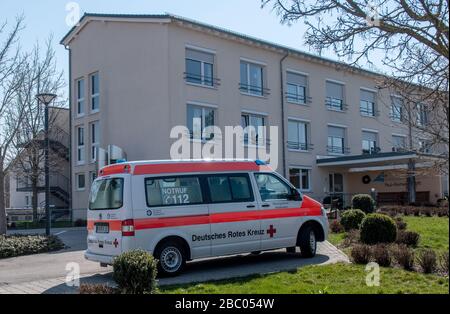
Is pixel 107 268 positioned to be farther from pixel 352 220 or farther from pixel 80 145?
pixel 80 145

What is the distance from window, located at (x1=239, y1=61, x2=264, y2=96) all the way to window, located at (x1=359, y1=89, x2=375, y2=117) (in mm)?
10321

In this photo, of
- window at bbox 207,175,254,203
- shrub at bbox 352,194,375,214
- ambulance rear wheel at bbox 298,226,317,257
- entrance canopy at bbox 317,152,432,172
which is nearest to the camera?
window at bbox 207,175,254,203

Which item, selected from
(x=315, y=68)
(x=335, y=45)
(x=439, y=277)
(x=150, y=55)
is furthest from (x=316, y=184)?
(x=439, y=277)

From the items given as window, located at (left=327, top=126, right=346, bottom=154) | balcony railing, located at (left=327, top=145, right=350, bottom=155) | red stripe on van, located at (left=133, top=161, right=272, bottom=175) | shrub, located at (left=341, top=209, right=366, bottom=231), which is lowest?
shrub, located at (left=341, top=209, right=366, bottom=231)

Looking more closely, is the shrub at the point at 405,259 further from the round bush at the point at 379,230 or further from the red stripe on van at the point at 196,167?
the red stripe on van at the point at 196,167

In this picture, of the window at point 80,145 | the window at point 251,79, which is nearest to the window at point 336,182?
the window at point 251,79

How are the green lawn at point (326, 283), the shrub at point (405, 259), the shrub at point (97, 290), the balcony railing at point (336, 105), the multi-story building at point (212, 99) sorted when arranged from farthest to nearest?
1. the balcony railing at point (336, 105)
2. the multi-story building at point (212, 99)
3. the shrub at point (405, 259)
4. the green lawn at point (326, 283)
5. the shrub at point (97, 290)

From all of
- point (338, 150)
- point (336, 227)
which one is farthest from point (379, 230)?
point (338, 150)

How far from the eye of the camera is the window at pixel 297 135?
105ft

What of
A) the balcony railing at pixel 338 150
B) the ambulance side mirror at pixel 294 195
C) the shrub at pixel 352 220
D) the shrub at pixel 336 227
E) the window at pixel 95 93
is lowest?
the shrub at pixel 336 227

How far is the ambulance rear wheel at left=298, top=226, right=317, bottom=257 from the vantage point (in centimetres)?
1155

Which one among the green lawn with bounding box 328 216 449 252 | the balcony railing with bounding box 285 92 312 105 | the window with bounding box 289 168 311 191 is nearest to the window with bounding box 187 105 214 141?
the balcony railing with bounding box 285 92 312 105

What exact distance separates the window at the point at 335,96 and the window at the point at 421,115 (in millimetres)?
21919

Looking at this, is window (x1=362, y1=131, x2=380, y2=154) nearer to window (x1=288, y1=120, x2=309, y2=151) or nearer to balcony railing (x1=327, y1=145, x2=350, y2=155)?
balcony railing (x1=327, y1=145, x2=350, y2=155)
